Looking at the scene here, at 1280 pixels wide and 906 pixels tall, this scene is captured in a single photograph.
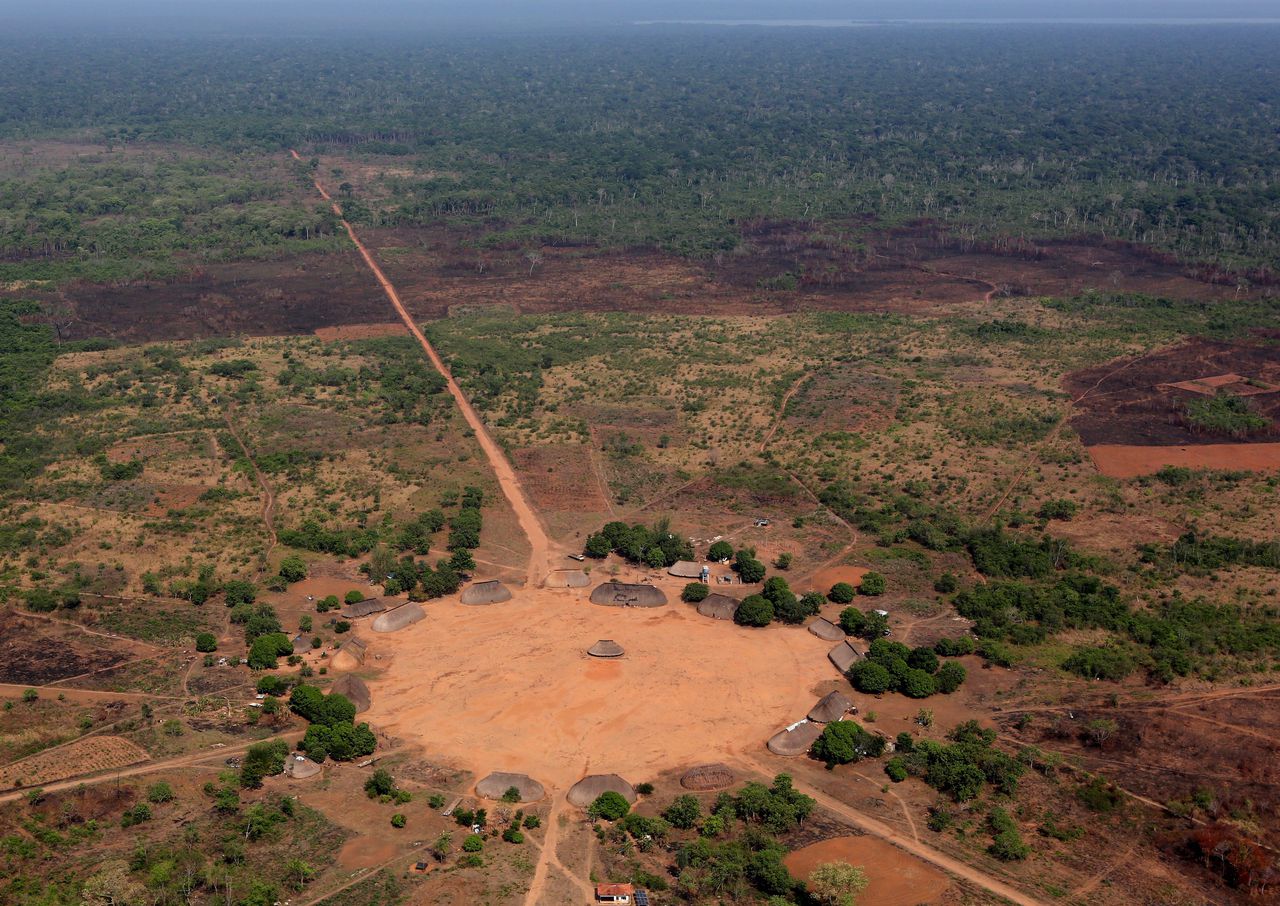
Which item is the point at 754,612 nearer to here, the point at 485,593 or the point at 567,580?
the point at 567,580

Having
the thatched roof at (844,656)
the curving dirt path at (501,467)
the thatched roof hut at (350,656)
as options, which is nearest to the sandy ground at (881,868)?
the thatched roof at (844,656)

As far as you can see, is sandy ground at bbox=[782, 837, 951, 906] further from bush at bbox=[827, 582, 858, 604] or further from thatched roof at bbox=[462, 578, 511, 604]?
thatched roof at bbox=[462, 578, 511, 604]

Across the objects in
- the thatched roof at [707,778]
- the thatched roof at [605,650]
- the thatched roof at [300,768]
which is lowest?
the thatched roof at [707,778]

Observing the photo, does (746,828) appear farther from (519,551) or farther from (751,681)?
(519,551)

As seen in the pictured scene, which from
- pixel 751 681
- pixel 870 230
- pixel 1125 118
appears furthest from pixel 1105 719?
pixel 1125 118

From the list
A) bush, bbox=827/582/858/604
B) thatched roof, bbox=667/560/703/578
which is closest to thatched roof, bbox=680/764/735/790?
bush, bbox=827/582/858/604

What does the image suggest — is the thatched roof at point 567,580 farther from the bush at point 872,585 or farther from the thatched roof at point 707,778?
the thatched roof at point 707,778

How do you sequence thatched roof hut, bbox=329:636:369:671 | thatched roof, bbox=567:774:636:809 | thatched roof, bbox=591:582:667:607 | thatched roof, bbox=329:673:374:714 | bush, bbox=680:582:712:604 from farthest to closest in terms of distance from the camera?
bush, bbox=680:582:712:604 → thatched roof, bbox=591:582:667:607 → thatched roof hut, bbox=329:636:369:671 → thatched roof, bbox=329:673:374:714 → thatched roof, bbox=567:774:636:809
